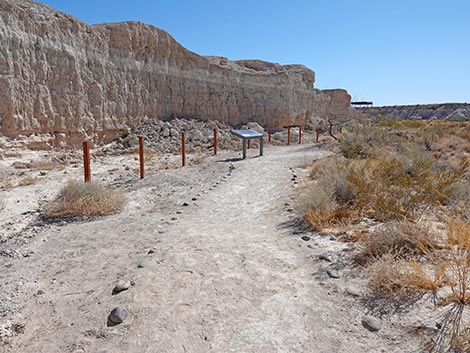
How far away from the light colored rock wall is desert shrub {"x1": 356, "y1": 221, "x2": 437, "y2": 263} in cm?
1200

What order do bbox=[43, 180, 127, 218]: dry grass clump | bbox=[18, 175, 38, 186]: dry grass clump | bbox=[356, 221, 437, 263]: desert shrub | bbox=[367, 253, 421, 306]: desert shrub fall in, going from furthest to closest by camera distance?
1. bbox=[18, 175, 38, 186]: dry grass clump
2. bbox=[43, 180, 127, 218]: dry grass clump
3. bbox=[356, 221, 437, 263]: desert shrub
4. bbox=[367, 253, 421, 306]: desert shrub

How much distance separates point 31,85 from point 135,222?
930 centimetres

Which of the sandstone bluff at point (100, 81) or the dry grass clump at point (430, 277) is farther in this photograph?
the sandstone bluff at point (100, 81)

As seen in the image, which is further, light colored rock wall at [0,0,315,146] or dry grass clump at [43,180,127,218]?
light colored rock wall at [0,0,315,146]

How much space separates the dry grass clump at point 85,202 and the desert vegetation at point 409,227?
11.6ft

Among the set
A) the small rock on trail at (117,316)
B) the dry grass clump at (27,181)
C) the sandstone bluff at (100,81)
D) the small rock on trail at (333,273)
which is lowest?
the small rock on trail at (117,316)

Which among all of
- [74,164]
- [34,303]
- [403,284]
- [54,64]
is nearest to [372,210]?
[403,284]

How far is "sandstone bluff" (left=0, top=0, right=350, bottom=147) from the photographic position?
1138 cm

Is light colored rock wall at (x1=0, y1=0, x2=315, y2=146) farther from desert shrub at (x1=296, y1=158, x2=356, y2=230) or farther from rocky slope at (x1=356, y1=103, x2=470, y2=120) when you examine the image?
rocky slope at (x1=356, y1=103, x2=470, y2=120)

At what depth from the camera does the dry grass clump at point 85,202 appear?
5.88m

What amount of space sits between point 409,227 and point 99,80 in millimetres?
14195

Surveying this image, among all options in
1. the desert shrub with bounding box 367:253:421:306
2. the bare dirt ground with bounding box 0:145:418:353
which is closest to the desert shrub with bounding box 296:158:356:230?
the bare dirt ground with bounding box 0:145:418:353

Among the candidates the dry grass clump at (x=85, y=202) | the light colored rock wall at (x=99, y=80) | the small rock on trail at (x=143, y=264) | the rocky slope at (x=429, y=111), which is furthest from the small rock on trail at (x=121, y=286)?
the rocky slope at (x=429, y=111)

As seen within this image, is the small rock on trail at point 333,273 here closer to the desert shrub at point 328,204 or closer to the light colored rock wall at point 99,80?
the desert shrub at point 328,204
